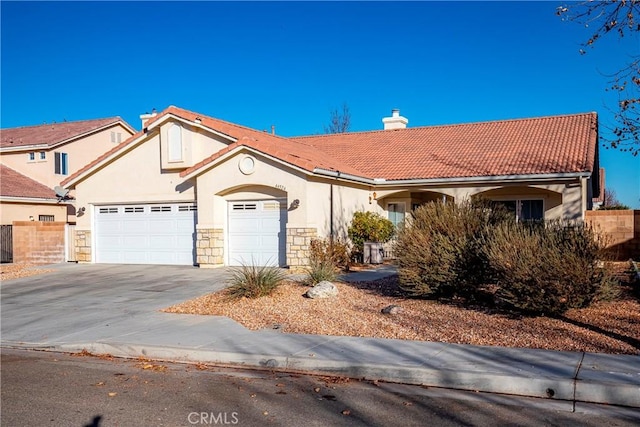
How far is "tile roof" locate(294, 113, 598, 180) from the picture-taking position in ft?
69.3

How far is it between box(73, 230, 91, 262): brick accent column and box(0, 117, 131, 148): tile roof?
11324mm

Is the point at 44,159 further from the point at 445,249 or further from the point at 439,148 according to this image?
the point at 445,249

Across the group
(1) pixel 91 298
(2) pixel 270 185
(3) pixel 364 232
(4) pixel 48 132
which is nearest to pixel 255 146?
(2) pixel 270 185

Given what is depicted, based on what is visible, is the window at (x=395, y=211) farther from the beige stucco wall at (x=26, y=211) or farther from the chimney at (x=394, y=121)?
the beige stucco wall at (x=26, y=211)

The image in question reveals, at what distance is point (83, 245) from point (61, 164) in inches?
474

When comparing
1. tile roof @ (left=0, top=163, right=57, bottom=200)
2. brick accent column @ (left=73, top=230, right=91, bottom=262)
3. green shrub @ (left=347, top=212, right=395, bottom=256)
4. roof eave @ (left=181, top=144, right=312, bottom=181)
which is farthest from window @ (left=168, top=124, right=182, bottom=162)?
tile roof @ (left=0, top=163, right=57, bottom=200)

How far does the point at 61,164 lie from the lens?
33469 mm

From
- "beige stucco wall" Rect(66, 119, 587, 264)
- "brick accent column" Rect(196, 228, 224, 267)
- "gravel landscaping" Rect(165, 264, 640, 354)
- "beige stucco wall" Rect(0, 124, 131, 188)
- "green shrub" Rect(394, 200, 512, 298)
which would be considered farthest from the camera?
"beige stucco wall" Rect(0, 124, 131, 188)

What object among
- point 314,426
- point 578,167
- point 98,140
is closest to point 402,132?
point 578,167

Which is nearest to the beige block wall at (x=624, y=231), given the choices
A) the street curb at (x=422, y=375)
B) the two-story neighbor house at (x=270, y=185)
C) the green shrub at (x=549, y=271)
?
the two-story neighbor house at (x=270, y=185)

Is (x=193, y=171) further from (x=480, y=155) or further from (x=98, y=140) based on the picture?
(x=98, y=140)

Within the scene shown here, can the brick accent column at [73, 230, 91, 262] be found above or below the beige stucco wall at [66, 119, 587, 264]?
below

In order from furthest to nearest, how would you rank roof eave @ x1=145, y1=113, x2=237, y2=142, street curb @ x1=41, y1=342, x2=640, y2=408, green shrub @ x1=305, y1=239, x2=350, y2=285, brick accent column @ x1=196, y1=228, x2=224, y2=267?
1. roof eave @ x1=145, y1=113, x2=237, y2=142
2. brick accent column @ x1=196, y1=228, x2=224, y2=267
3. green shrub @ x1=305, y1=239, x2=350, y2=285
4. street curb @ x1=41, y1=342, x2=640, y2=408

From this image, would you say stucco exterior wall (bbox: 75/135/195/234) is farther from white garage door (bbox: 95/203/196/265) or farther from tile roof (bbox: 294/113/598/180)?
tile roof (bbox: 294/113/598/180)
